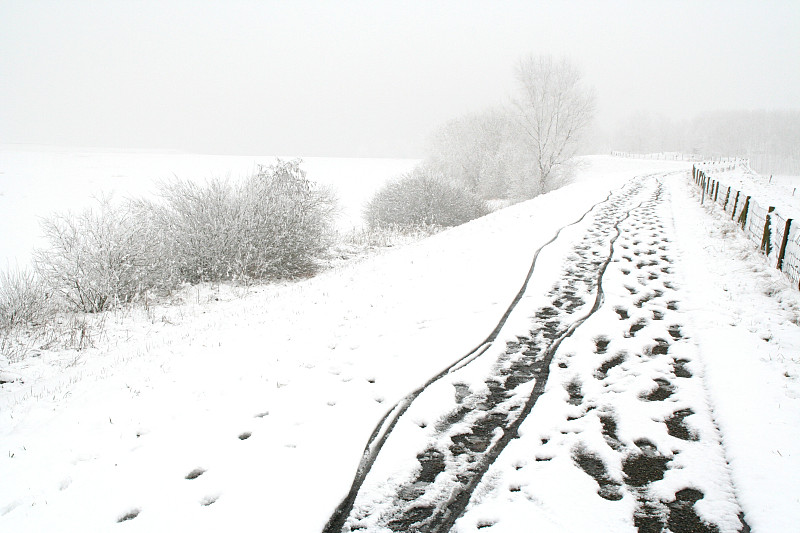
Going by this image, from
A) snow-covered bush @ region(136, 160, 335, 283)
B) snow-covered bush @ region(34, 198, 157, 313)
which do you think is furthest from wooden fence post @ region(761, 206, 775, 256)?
snow-covered bush @ region(34, 198, 157, 313)

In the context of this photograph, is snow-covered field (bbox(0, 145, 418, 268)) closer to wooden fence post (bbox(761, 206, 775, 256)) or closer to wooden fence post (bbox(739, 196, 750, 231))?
wooden fence post (bbox(761, 206, 775, 256))

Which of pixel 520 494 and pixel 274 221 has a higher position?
pixel 274 221

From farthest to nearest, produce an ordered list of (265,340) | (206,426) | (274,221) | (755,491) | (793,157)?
(793,157) < (274,221) < (265,340) < (206,426) < (755,491)

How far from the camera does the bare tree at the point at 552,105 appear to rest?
31812 millimetres

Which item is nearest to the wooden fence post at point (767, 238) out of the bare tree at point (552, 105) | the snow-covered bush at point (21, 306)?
the snow-covered bush at point (21, 306)

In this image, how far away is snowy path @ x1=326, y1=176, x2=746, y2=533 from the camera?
2.91 meters

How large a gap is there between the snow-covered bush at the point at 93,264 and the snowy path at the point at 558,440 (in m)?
9.95

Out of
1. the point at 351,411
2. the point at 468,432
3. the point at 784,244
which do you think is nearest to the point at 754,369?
the point at 468,432

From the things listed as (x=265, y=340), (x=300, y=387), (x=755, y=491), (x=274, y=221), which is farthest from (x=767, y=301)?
(x=274, y=221)

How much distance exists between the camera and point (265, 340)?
639 cm

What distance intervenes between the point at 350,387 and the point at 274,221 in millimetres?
10601

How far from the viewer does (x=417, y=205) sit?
2394cm

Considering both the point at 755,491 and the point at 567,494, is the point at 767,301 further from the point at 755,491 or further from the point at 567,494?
the point at 567,494

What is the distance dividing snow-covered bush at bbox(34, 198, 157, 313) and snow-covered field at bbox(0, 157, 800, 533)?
3226 mm
